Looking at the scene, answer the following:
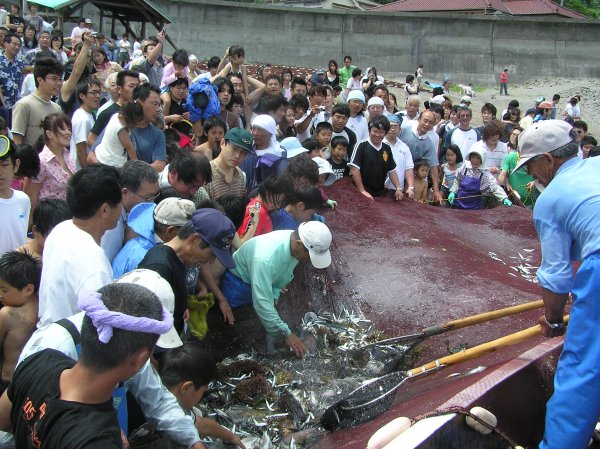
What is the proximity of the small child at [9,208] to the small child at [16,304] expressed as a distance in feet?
2.30

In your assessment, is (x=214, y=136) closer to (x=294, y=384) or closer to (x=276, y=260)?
Result: (x=276, y=260)

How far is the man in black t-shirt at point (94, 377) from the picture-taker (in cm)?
204

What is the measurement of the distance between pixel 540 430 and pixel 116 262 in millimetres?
2963

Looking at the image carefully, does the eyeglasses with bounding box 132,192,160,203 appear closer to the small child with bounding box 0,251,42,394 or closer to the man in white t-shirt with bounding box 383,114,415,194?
the small child with bounding box 0,251,42,394

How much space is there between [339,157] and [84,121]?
3.16m

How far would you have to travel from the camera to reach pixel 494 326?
5.09m

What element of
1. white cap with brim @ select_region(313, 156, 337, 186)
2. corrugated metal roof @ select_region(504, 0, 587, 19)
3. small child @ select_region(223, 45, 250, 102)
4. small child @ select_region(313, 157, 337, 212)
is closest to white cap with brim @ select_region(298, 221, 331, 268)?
small child @ select_region(313, 157, 337, 212)

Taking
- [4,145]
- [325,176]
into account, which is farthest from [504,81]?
[4,145]

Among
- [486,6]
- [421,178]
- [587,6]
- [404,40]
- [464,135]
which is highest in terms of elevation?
[587,6]

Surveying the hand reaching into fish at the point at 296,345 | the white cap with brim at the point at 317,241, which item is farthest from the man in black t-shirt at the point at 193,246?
the hand reaching into fish at the point at 296,345

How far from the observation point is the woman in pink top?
5.17m

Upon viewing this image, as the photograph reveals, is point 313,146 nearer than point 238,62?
Yes

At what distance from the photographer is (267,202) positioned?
17.4 ft

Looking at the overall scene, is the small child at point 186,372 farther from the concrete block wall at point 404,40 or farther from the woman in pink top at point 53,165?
the concrete block wall at point 404,40
